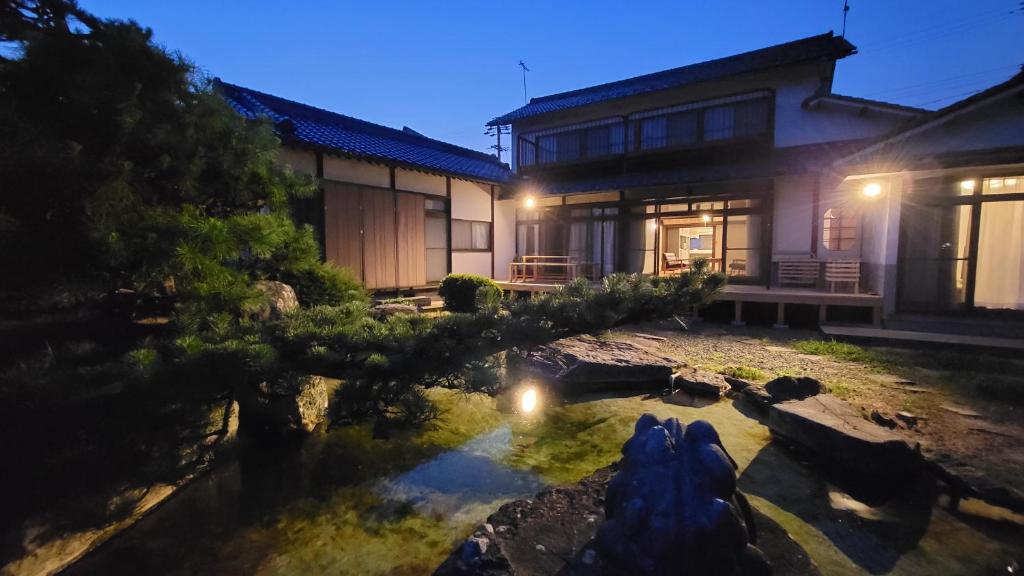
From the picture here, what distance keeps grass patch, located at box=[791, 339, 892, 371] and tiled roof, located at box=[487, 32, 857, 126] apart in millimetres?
7089

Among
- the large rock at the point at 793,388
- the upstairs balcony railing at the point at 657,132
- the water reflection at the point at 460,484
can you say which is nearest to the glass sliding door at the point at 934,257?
the upstairs balcony railing at the point at 657,132

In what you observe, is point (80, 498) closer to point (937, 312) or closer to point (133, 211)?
point (133, 211)

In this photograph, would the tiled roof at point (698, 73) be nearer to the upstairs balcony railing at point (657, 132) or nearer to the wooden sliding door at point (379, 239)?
the upstairs balcony railing at point (657, 132)

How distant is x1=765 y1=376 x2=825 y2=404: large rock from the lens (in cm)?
459

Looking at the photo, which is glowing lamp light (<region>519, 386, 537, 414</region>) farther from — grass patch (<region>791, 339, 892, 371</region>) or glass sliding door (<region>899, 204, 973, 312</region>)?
glass sliding door (<region>899, 204, 973, 312</region>)

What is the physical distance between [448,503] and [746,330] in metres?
7.40

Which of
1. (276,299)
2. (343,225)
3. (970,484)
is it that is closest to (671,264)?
(343,225)

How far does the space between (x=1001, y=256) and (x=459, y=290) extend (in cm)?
973

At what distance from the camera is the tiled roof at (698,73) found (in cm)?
1023

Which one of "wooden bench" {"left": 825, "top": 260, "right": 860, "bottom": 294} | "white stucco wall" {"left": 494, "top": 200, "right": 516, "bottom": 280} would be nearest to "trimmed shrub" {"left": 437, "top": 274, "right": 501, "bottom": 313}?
"white stucco wall" {"left": 494, "top": 200, "right": 516, "bottom": 280}

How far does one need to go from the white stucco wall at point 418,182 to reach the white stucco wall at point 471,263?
69.4 inches

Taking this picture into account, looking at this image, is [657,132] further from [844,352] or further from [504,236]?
[844,352]

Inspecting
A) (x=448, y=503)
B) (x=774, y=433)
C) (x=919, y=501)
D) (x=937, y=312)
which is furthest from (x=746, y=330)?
(x=448, y=503)

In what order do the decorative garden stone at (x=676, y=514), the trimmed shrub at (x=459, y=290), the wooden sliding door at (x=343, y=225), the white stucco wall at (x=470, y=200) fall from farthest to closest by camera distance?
the white stucco wall at (x=470, y=200) < the trimmed shrub at (x=459, y=290) < the wooden sliding door at (x=343, y=225) < the decorative garden stone at (x=676, y=514)
